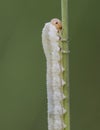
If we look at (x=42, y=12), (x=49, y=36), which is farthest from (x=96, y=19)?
(x=49, y=36)

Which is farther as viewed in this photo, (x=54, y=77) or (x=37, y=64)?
(x=37, y=64)

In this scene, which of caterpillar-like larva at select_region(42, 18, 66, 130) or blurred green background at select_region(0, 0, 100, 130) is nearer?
caterpillar-like larva at select_region(42, 18, 66, 130)

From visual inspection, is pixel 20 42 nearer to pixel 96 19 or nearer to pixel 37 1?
pixel 37 1

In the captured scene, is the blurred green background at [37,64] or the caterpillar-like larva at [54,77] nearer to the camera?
the caterpillar-like larva at [54,77]
